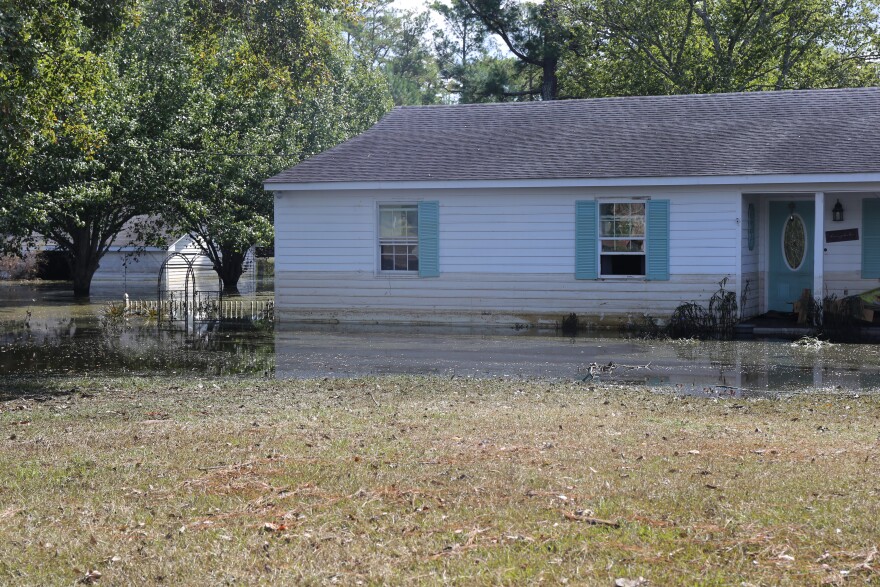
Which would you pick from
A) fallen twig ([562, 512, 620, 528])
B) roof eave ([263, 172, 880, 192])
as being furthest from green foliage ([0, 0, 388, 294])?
fallen twig ([562, 512, 620, 528])

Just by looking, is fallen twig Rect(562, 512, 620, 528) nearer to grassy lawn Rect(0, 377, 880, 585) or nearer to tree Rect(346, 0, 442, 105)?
grassy lawn Rect(0, 377, 880, 585)

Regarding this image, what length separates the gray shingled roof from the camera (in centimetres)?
1920

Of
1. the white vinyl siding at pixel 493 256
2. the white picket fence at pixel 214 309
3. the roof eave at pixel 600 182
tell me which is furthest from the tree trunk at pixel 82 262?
the roof eave at pixel 600 182

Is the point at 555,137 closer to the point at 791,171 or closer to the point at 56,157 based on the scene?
the point at 791,171

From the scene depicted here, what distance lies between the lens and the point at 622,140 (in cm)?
2100

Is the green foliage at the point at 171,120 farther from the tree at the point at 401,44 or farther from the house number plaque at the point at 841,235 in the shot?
the tree at the point at 401,44

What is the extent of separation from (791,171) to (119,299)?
20226mm

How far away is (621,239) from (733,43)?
1674 centimetres

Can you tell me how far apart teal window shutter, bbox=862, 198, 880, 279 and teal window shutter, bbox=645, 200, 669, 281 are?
13.2 ft

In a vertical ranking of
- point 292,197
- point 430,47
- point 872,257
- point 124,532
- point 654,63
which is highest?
point 430,47

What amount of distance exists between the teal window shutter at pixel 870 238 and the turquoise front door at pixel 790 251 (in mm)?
1053

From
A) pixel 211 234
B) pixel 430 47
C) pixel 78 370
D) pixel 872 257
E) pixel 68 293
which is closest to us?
pixel 78 370

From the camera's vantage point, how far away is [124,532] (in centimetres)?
597

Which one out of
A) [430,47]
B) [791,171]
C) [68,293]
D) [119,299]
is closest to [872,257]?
[791,171]
